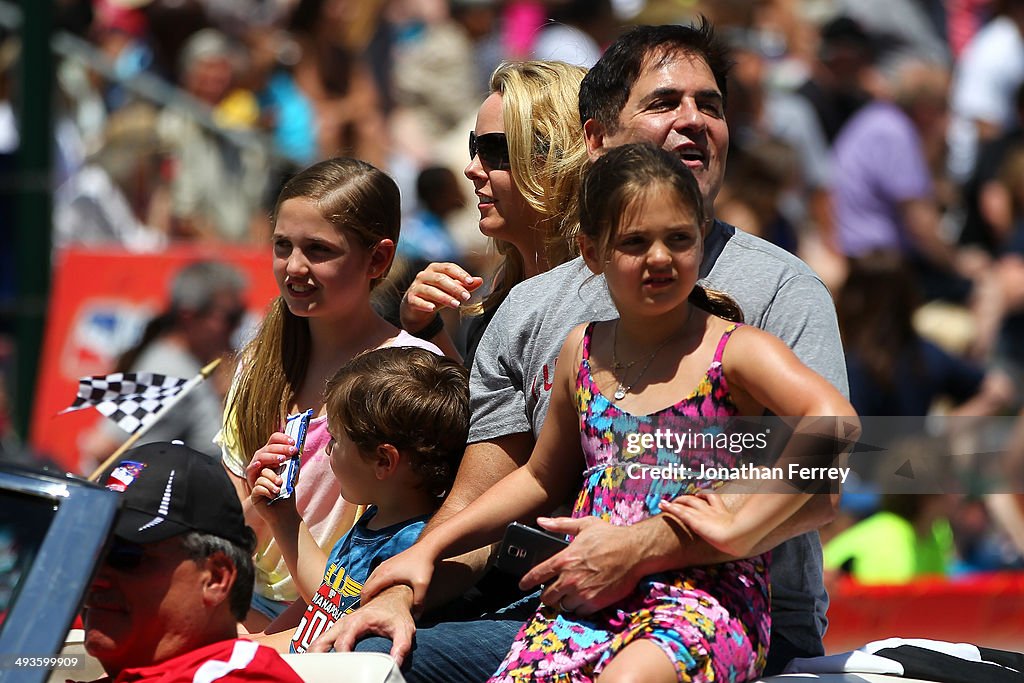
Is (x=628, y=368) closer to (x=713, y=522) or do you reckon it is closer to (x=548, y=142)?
(x=713, y=522)

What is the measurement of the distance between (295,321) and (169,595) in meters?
1.51

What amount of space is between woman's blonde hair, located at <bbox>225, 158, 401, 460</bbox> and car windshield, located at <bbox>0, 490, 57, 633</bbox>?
51.3 inches

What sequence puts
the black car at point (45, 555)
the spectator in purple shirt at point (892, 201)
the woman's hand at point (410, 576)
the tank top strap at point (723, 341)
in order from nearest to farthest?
the black car at point (45, 555)
the tank top strap at point (723, 341)
the woman's hand at point (410, 576)
the spectator in purple shirt at point (892, 201)

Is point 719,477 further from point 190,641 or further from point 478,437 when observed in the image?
point 190,641

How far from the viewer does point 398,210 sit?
4148 millimetres

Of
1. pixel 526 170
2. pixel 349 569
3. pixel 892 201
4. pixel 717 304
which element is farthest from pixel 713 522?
pixel 892 201

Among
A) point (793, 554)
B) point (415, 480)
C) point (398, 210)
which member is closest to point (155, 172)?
point (398, 210)

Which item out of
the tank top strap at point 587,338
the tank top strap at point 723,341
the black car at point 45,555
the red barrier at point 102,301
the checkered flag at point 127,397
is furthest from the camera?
the red barrier at point 102,301

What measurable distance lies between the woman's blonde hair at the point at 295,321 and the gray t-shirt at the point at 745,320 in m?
0.48

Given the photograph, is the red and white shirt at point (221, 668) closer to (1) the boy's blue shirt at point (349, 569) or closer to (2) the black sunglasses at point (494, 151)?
(1) the boy's blue shirt at point (349, 569)

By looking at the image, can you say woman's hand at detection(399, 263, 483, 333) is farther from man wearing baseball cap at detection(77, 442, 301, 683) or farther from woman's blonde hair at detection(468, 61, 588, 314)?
man wearing baseball cap at detection(77, 442, 301, 683)

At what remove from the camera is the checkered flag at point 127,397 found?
4191mm

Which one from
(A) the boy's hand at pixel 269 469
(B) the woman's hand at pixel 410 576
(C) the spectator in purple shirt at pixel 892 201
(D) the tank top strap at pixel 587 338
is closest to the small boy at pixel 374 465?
(A) the boy's hand at pixel 269 469

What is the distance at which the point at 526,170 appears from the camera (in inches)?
154
